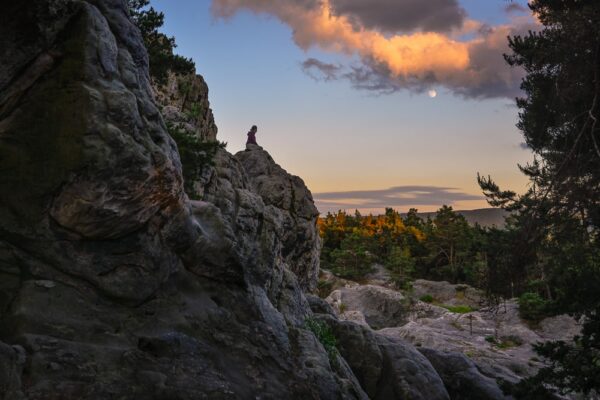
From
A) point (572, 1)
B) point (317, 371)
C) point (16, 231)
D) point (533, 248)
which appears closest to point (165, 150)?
point (16, 231)

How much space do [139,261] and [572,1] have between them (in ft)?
51.8

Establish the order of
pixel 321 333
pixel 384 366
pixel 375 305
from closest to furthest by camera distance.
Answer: pixel 321 333
pixel 384 366
pixel 375 305

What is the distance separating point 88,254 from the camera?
972 cm

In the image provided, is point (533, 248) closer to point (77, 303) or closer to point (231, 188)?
point (77, 303)

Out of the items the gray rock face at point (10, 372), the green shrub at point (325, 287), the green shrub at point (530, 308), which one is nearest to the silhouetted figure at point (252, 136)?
the green shrub at point (530, 308)

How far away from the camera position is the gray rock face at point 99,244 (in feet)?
27.8

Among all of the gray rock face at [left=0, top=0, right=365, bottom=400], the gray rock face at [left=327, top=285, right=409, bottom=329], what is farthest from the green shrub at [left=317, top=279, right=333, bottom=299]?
the gray rock face at [left=0, top=0, right=365, bottom=400]

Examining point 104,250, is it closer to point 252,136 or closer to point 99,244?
point 99,244

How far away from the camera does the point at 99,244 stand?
9.95m

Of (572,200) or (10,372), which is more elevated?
(572,200)

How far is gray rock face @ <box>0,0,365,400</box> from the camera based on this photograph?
847cm

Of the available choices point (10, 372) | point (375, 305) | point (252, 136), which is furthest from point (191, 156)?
point (375, 305)

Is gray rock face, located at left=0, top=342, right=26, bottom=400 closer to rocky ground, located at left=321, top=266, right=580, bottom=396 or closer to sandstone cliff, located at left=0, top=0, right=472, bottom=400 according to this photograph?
sandstone cliff, located at left=0, top=0, right=472, bottom=400

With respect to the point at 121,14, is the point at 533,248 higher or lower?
lower
